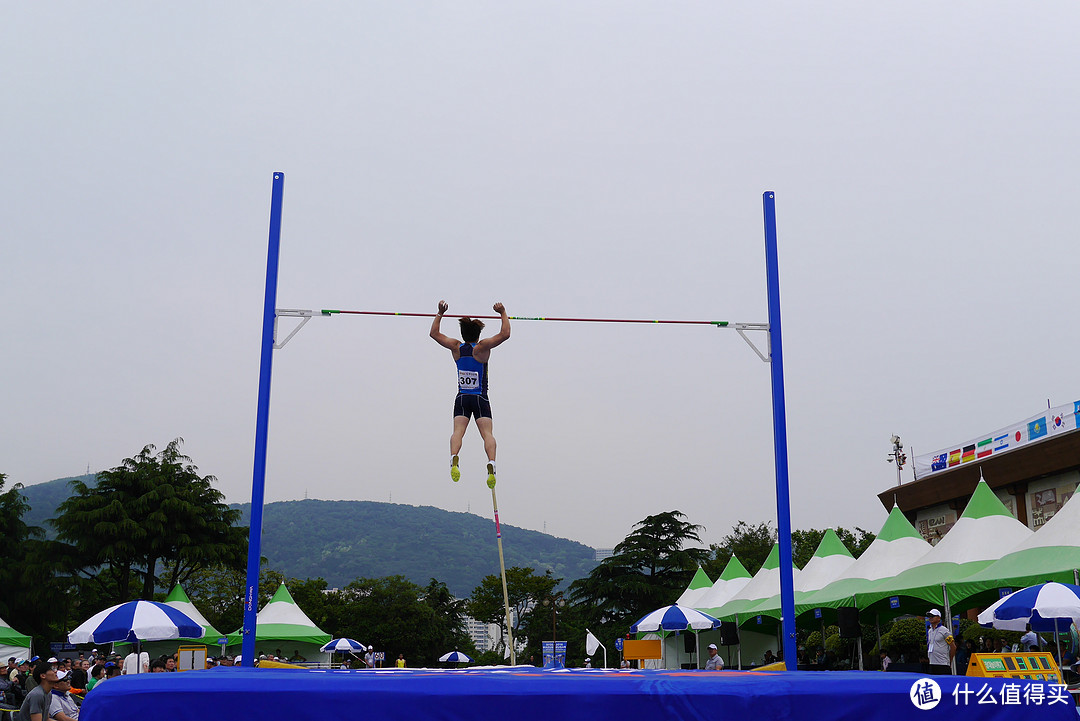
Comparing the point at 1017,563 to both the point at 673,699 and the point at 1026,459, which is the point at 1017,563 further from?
the point at 1026,459

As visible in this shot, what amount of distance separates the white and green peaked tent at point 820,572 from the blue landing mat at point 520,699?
17.6 metres

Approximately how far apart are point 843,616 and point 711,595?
1327cm

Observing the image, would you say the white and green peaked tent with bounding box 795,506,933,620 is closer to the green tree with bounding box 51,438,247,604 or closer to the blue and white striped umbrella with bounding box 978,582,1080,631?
the blue and white striped umbrella with bounding box 978,582,1080,631

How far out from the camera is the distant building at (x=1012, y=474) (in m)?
24.6

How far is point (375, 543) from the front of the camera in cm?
14125

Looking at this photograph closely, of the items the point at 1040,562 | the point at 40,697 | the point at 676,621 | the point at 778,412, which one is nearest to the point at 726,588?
the point at 676,621

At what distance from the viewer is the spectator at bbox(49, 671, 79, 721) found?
8766 millimetres

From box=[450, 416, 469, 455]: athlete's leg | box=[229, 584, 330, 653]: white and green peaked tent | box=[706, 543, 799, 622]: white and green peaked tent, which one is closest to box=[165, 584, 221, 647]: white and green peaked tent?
box=[229, 584, 330, 653]: white and green peaked tent

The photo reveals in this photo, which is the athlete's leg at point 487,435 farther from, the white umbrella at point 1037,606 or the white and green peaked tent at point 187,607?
the white and green peaked tent at point 187,607

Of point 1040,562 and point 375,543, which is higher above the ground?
point 375,543

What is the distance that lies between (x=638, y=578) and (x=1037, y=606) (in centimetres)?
2732

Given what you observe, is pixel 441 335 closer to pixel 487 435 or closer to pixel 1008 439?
pixel 487 435

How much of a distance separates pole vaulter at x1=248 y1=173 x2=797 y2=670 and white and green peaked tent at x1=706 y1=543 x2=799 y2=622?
12.5 meters

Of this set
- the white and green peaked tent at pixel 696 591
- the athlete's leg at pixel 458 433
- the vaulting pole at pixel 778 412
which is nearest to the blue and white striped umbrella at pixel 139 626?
the athlete's leg at pixel 458 433
